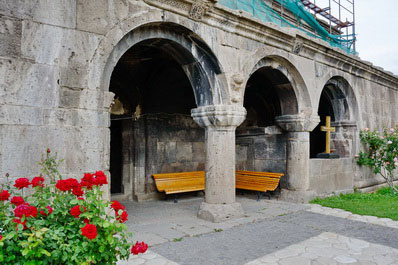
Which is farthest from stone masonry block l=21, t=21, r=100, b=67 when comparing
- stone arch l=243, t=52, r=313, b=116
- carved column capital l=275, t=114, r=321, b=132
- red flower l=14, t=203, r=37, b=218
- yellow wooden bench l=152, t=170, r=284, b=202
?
carved column capital l=275, t=114, r=321, b=132

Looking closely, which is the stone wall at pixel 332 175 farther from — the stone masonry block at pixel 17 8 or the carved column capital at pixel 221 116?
the stone masonry block at pixel 17 8

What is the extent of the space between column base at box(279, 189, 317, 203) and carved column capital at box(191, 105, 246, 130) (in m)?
2.39

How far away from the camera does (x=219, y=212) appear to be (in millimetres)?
5012

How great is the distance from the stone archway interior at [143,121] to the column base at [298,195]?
240 cm

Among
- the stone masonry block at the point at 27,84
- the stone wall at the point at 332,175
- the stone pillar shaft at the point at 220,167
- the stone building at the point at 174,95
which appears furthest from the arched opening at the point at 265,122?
the stone masonry block at the point at 27,84

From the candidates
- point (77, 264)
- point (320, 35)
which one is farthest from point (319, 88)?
point (77, 264)

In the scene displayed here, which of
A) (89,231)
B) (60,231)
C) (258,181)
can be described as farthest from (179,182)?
(89,231)

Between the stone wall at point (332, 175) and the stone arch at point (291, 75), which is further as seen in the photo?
the stone wall at point (332, 175)

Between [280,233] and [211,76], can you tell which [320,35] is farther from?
[280,233]

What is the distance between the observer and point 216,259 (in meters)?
3.46

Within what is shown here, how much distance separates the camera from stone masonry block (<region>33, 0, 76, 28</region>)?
11.2 feet

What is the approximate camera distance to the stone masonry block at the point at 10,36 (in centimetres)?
323

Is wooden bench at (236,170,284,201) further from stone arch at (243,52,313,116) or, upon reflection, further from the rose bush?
the rose bush

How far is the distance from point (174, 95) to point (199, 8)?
309cm
